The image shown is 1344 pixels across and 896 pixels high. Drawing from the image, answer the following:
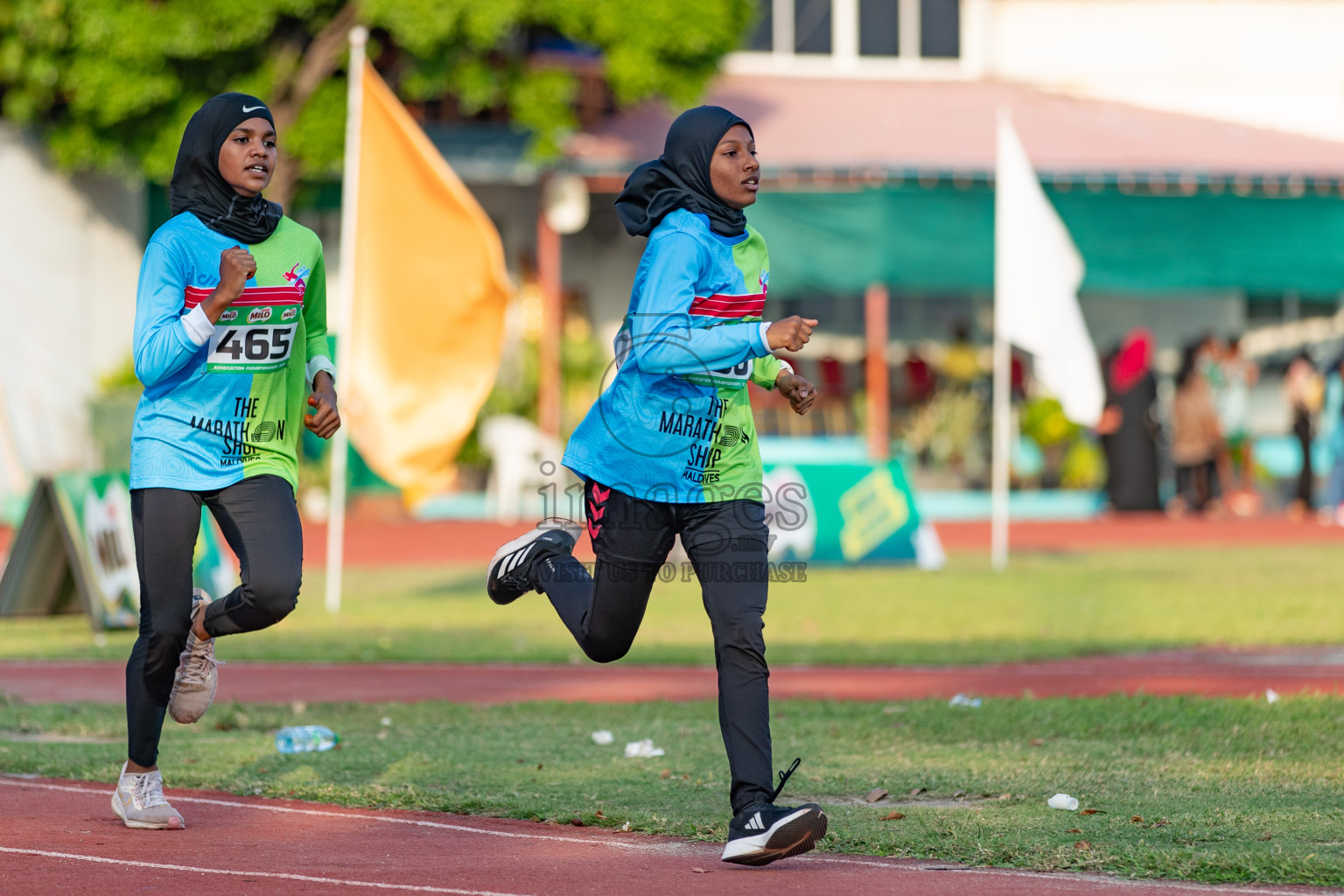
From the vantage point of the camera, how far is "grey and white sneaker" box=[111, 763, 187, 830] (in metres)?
5.86

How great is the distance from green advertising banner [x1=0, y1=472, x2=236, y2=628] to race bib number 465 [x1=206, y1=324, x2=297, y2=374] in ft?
18.0

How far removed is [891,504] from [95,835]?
35.3ft

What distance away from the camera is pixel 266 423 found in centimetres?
592

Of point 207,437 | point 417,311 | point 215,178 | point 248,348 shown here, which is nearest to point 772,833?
point 207,437

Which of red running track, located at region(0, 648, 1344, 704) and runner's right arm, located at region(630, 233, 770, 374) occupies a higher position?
runner's right arm, located at region(630, 233, 770, 374)

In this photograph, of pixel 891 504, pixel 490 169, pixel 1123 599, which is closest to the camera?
pixel 1123 599

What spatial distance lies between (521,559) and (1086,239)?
17886mm

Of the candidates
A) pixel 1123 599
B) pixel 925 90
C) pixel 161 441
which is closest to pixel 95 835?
pixel 161 441

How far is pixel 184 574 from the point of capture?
5.80m

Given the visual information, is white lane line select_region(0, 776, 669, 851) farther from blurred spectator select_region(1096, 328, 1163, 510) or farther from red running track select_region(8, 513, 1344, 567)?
blurred spectator select_region(1096, 328, 1163, 510)

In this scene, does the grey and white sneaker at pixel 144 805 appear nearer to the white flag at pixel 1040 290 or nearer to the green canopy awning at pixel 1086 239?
the white flag at pixel 1040 290

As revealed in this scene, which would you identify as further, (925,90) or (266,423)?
(925,90)

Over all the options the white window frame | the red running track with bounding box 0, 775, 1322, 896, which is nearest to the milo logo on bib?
the red running track with bounding box 0, 775, 1322, 896

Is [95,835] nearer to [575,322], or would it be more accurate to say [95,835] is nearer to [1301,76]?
[575,322]
